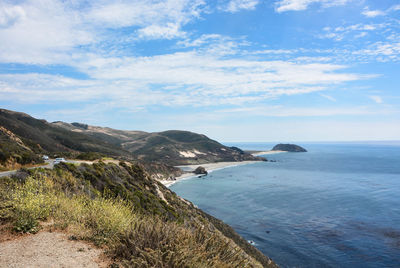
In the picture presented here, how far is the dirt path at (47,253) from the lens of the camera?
6.47 m

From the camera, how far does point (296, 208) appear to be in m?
57.0

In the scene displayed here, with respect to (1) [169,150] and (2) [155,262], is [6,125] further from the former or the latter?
(1) [169,150]

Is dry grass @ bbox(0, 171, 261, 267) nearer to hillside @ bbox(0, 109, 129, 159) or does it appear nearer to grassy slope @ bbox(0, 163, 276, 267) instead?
grassy slope @ bbox(0, 163, 276, 267)

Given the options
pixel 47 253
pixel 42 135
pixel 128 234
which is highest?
pixel 42 135

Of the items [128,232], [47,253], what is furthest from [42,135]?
[128,232]

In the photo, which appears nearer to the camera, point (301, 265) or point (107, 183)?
point (107, 183)

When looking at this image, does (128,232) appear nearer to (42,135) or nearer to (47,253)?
(47,253)

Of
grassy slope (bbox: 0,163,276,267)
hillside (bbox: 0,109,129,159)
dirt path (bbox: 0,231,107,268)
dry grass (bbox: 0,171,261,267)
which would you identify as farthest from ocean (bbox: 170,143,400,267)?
hillside (bbox: 0,109,129,159)

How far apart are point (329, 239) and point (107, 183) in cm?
3397

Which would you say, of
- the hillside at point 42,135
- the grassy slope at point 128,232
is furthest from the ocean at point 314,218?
the hillside at point 42,135

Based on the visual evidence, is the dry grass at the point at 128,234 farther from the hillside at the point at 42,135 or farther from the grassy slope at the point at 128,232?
the hillside at the point at 42,135

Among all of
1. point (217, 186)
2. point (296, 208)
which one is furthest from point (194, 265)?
point (217, 186)

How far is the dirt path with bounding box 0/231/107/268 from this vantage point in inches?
255

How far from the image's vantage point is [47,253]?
22.8ft
